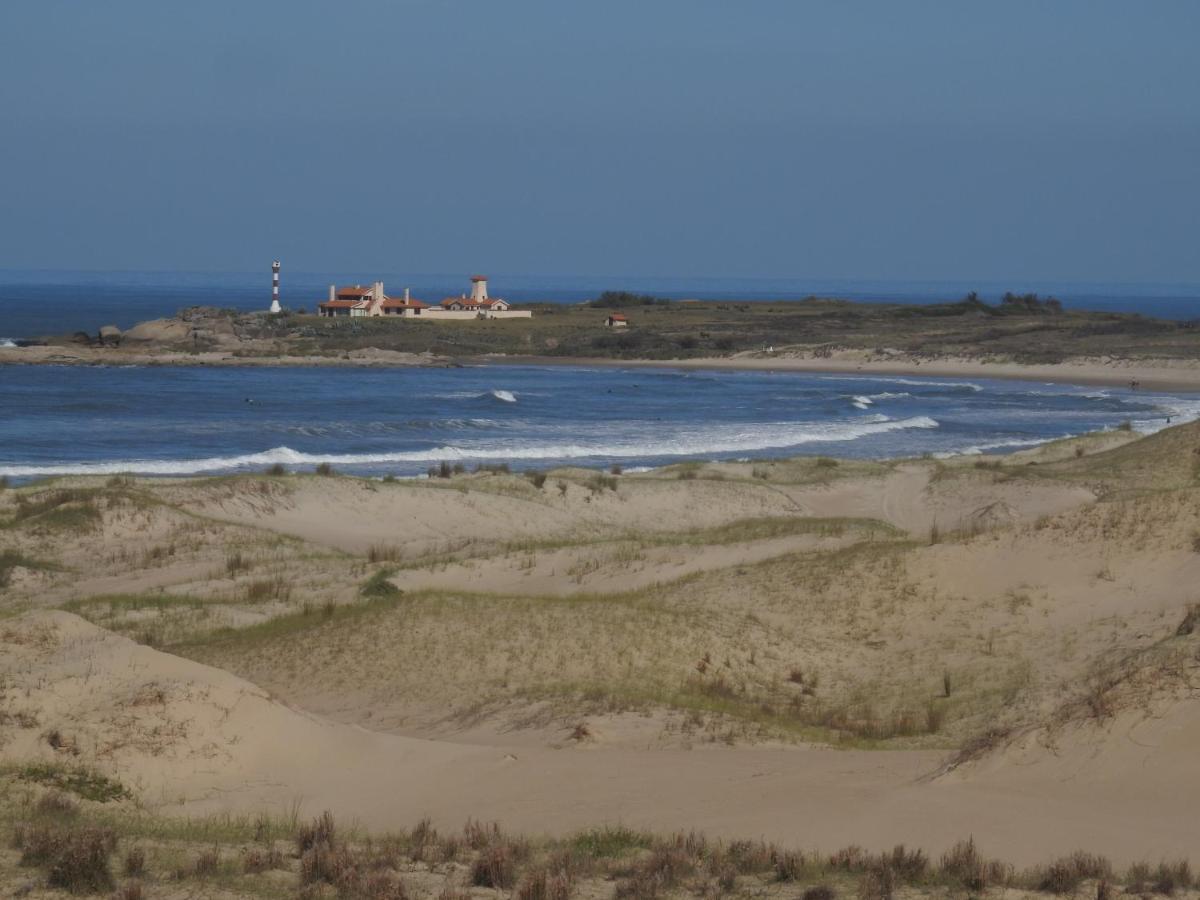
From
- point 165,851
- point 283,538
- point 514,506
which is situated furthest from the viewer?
point 514,506

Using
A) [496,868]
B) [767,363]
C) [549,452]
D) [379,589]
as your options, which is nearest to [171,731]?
[496,868]

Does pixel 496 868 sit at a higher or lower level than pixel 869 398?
higher

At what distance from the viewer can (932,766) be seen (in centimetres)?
1230

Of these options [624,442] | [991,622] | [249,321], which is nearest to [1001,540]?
[991,622]

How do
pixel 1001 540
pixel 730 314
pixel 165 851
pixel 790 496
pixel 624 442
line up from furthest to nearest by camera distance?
pixel 730 314
pixel 624 442
pixel 790 496
pixel 1001 540
pixel 165 851

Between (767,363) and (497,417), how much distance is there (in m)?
39.7

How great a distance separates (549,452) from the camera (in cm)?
4634

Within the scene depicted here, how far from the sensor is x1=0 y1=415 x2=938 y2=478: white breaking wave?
133 feet

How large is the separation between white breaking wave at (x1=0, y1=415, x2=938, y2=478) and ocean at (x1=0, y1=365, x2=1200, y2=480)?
0.27 feet

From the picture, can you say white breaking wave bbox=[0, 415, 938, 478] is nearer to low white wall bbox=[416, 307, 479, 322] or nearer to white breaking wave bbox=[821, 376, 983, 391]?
white breaking wave bbox=[821, 376, 983, 391]

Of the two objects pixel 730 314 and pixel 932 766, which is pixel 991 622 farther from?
pixel 730 314

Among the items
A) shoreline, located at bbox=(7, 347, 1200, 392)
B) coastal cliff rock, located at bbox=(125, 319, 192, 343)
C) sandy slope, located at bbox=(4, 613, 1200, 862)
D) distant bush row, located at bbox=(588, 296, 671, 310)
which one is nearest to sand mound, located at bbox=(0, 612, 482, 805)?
sandy slope, located at bbox=(4, 613, 1200, 862)

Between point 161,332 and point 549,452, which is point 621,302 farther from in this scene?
point 549,452

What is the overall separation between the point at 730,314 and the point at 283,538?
108 meters
